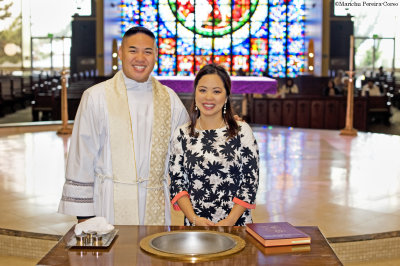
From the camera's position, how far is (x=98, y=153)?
105 inches

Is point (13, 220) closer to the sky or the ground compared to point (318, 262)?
closer to the ground

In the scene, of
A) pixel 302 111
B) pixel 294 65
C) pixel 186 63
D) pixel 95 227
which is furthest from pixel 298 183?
pixel 186 63

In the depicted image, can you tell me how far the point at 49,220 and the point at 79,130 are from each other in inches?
82.7

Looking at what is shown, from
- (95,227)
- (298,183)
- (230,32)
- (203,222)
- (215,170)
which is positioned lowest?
(298,183)

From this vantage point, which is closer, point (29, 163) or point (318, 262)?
point (318, 262)

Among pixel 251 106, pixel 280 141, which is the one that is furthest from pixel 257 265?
pixel 251 106

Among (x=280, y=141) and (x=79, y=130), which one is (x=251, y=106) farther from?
(x=79, y=130)

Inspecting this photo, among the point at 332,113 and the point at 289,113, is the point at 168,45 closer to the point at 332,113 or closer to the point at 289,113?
the point at 289,113

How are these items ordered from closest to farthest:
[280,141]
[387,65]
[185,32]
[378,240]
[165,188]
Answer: [165,188], [378,240], [280,141], [185,32], [387,65]

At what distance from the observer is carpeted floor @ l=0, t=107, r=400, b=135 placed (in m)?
13.1

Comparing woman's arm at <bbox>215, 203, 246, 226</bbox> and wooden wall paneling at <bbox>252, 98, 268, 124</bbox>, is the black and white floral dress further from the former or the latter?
wooden wall paneling at <bbox>252, 98, 268, 124</bbox>

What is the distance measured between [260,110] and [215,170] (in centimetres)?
1039

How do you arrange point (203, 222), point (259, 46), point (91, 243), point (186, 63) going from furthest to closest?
point (186, 63), point (259, 46), point (203, 222), point (91, 243)

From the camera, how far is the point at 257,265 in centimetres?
173
